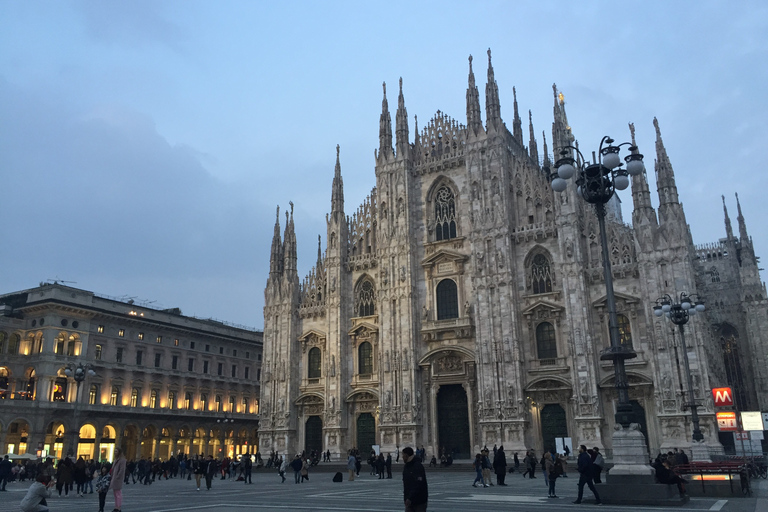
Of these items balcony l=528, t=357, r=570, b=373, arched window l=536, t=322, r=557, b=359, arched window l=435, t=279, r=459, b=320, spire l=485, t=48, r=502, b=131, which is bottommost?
balcony l=528, t=357, r=570, b=373

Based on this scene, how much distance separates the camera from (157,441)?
55.5 meters

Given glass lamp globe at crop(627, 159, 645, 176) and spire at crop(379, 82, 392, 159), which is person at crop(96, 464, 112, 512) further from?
spire at crop(379, 82, 392, 159)

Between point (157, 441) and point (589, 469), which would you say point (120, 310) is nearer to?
point (157, 441)

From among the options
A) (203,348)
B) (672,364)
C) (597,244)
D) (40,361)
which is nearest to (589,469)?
(672,364)

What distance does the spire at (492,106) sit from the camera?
135 ft

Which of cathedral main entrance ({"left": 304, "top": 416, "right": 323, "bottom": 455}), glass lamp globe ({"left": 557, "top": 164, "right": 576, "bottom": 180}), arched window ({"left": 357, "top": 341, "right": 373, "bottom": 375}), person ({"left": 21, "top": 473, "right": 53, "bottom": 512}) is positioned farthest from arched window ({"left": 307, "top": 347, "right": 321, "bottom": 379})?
person ({"left": 21, "top": 473, "right": 53, "bottom": 512})

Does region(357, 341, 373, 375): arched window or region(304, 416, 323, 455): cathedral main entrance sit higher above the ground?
region(357, 341, 373, 375): arched window

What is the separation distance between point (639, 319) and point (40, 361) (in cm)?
4369

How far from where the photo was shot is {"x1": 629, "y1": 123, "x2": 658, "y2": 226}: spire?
3491cm

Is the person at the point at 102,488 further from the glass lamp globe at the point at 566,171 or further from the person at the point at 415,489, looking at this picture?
the glass lamp globe at the point at 566,171

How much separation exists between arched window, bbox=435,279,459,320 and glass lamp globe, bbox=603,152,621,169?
24689 mm

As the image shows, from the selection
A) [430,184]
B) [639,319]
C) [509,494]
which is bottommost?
[509,494]

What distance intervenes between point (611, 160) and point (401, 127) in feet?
98.3

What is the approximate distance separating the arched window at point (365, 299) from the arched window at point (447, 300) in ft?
16.2
